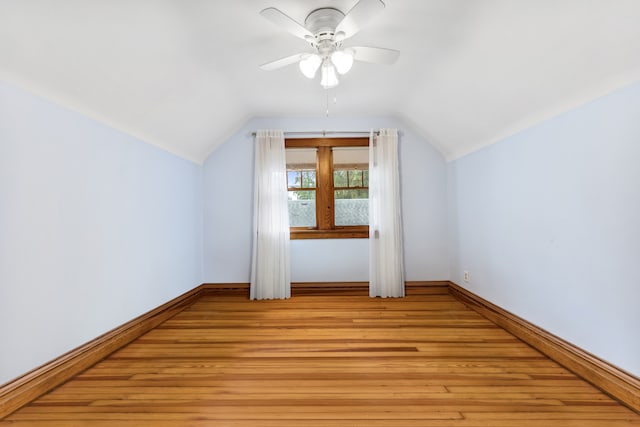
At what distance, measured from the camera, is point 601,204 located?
1612 mm

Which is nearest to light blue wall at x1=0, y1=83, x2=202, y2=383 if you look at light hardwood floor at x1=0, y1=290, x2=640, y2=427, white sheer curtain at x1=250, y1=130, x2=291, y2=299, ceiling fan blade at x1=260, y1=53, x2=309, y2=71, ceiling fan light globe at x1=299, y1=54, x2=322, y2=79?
light hardwood floor at x1=0, y1=290, x2=640, y2=427

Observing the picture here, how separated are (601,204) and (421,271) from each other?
209 cm

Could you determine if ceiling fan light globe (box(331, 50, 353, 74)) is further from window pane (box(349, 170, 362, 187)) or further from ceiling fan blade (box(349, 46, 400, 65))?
window pane (box(349, 170, 362, 187))

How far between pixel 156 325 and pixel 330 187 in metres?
2.40

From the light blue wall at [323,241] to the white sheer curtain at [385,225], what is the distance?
0.60ft

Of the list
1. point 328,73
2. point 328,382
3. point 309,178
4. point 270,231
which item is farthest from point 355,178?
point 328,382

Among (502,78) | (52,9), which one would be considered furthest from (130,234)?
(502,78)

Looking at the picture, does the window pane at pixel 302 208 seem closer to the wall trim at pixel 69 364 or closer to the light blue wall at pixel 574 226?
the wall trim at pixel 69 364

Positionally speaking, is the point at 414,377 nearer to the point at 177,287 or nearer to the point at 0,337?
the point at 0,337

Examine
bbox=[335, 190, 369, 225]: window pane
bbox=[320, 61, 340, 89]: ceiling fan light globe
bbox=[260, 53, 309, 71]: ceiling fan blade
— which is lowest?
bbox=[335, 190, 369, 225]: window pane

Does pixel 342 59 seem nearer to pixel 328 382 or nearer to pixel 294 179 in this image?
pixel 328 382

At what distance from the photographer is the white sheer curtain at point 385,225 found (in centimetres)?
339

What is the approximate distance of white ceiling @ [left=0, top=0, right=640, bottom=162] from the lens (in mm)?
1404

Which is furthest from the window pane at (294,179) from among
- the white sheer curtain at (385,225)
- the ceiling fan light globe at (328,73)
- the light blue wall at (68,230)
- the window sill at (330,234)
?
the ceiling fan light globe at (328,73)
